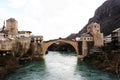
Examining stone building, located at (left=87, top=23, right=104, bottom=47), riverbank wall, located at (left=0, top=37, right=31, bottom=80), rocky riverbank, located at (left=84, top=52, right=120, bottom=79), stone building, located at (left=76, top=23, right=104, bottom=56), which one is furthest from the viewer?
stone building, located at (left=76, top=23, right=104, bottom=56)

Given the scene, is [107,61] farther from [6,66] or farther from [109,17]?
[109,17]

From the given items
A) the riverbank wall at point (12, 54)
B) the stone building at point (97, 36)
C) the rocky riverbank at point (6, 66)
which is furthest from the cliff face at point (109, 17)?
the rocky riverbank at point (6, 66)

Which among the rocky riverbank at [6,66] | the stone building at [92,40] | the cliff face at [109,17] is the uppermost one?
the cliff face at [109,17]

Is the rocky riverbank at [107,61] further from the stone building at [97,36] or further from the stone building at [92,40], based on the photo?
the stone building at [92,40]

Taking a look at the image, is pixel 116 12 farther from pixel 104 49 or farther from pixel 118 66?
pixel 118 66

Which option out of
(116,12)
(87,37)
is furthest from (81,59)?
(116,12)

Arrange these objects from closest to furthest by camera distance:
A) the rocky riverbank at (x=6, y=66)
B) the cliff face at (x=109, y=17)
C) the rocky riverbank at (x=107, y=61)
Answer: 1. the rocky riverbank at (x=6, y=66)
2. the rocky riverbank at (x=107, y=61)
3. the cliff face at (x=109, y=17)

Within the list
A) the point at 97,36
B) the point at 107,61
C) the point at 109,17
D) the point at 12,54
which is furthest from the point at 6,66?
the point at 109,17

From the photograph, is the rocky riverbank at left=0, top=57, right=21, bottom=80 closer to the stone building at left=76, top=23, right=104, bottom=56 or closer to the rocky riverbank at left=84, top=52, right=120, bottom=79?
the rocky riverbank at left=84, top=52, right=120, bottom=79

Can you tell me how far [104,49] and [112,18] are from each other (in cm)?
6486

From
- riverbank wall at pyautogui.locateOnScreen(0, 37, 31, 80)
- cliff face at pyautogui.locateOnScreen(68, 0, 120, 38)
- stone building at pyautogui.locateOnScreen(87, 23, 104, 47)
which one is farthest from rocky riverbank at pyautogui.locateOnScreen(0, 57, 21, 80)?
cliff face at pyautogui.locateOnScreen(68, 0, 120, 38)

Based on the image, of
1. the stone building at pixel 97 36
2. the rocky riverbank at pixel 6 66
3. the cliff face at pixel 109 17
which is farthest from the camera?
the cliff face at pixel 109 17

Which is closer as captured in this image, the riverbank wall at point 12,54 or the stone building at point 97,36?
the riverbank wall at point 12,54

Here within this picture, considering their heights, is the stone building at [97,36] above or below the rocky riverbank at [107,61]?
above
